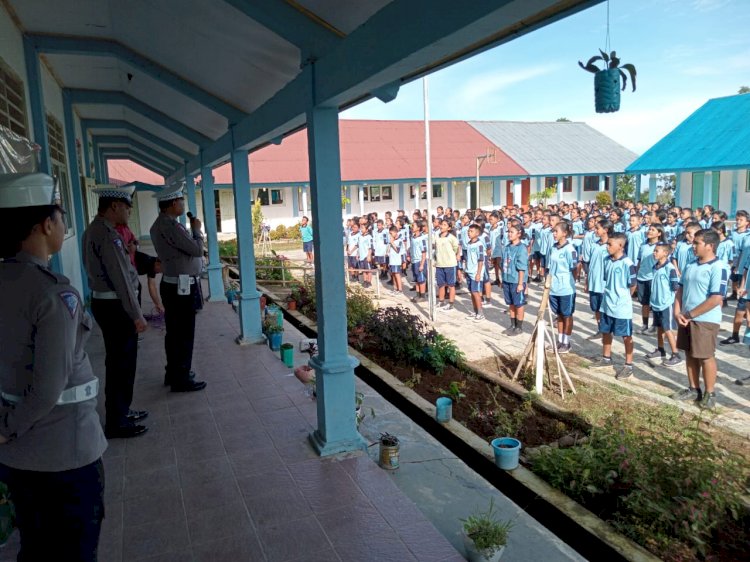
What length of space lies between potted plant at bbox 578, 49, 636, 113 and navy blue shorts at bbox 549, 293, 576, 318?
4989 millimetres

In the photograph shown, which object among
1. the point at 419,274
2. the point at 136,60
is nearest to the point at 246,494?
the point at 136,60

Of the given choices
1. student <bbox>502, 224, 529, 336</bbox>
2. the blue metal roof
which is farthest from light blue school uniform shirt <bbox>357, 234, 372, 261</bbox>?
the blue metal roof

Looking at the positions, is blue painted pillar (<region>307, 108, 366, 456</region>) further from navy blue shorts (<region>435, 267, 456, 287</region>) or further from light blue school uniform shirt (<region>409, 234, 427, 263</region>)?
light blue school uniform shirt (<region>409, 234, 427, 263</region>)

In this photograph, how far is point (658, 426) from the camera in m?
5.13

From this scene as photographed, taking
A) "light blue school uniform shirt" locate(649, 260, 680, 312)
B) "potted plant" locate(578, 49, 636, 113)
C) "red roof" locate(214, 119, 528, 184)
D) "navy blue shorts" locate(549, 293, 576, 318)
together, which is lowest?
"navy blue shorts" locate(549, 293, 576, 318)

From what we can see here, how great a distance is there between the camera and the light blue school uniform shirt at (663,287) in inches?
281

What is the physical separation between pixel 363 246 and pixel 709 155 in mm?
16151

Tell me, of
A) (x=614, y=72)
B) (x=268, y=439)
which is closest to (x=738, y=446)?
(x=614, y=72)

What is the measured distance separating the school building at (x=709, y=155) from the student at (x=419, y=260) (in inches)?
594

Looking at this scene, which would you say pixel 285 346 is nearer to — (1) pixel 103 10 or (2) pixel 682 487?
(1) pixel 103 10

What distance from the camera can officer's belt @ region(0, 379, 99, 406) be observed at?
1957 millimetres

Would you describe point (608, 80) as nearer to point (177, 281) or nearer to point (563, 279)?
point (177, 281)

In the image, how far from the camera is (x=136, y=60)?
589cm

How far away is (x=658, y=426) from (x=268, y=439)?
3.53 metres
